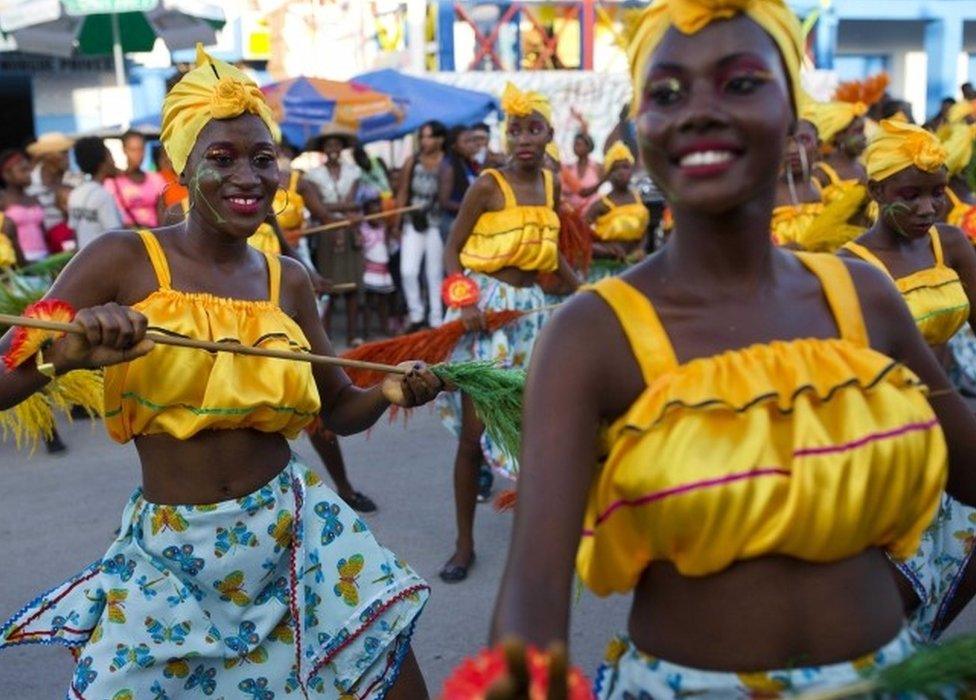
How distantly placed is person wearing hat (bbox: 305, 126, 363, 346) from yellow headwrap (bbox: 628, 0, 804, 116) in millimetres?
10064

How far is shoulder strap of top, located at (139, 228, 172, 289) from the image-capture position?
129 inches

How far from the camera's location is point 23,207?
10.0 m

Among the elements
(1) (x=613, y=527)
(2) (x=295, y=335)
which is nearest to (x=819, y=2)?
(2) (x=295, y=335)

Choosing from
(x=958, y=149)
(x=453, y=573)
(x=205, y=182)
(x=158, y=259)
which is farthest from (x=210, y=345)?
(x=958, y=149)

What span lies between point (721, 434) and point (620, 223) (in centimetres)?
906

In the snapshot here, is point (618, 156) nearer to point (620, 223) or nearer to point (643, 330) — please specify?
point (620, 223)

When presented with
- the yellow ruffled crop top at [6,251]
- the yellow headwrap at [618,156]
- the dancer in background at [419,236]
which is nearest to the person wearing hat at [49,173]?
the yellow ruffled crop top at [6,251]

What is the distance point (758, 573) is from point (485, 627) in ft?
10.7

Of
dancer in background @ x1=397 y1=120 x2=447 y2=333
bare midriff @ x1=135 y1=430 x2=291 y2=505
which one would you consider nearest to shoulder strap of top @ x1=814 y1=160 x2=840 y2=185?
dancer in background @ x1=397 y1=120 x2=447 y2=333

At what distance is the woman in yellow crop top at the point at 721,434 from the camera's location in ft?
6.00

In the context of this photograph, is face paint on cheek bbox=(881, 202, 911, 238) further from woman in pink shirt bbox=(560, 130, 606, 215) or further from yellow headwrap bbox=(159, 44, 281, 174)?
woman in pink shirt bbox=(560, 130, 606, 215)

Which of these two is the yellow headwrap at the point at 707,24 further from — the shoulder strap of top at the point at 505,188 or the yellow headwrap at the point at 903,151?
the shoulder strap of top at the point at 505,188

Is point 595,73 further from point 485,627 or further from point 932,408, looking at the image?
point 932,408

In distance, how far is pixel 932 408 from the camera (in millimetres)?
2188
